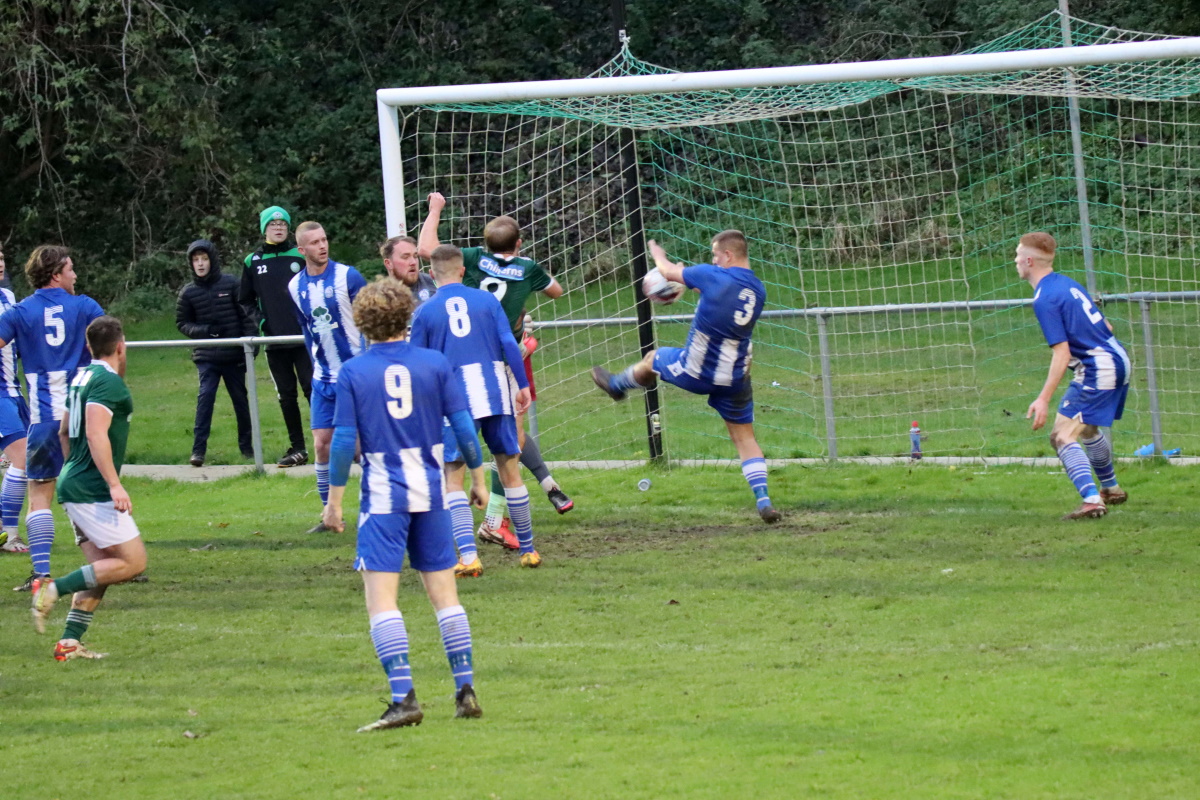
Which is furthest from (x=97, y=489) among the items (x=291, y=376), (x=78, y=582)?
(x=291, y=376)

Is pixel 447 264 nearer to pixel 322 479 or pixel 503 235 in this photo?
pixel 503 235

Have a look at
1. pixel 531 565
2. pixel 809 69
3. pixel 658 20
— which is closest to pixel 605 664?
pixel 531 565

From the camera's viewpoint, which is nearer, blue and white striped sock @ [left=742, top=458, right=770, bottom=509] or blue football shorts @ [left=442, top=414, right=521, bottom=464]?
blue football shorts @ [left=442, top=414, right=521, bottom=464]

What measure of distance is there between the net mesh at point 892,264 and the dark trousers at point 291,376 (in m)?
1.81

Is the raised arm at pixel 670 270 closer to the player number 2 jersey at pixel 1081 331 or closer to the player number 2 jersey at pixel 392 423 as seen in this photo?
the player number 2 jersey at pixel 1081 331

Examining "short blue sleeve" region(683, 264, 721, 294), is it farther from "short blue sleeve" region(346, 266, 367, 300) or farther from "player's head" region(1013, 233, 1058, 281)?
"short blue sleeve" region(346, 266, 367, 300)

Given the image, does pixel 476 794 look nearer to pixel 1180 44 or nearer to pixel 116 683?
pixel 116 683

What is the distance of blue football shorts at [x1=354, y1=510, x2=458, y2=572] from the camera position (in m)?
5.65

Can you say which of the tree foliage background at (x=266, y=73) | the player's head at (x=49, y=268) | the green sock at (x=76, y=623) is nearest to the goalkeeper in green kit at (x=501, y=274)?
the player's head at (x=49, y=268)

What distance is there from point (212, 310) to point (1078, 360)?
828 cm

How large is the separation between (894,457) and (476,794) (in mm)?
7706

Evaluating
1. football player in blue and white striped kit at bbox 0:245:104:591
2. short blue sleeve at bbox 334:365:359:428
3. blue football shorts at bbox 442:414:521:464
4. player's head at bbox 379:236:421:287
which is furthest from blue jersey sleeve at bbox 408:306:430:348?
short blue sleeve at bbox 334:365:359:428

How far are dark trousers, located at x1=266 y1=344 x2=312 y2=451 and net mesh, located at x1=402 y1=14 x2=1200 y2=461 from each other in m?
1.81

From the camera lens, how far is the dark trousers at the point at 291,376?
13117mm
